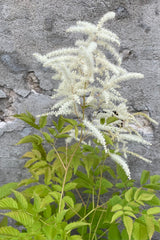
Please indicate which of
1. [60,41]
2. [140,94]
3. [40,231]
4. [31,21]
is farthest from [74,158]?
[31,21]

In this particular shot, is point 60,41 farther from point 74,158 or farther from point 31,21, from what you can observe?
point 74,158

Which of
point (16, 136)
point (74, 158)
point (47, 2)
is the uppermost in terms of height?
point (47, 2)

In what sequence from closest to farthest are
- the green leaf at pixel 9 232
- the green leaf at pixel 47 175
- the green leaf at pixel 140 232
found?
the green leaf at pixel 9 232, the green leaf at pixel 140 232, the green leaf at pixel 47 175

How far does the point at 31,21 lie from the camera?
1665mm

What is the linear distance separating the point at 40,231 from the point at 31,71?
119cm

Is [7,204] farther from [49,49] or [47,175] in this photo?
[49,49]

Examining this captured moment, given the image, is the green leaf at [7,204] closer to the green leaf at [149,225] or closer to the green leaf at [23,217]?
the green leaf at [23,217]

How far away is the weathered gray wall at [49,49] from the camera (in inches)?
65.1

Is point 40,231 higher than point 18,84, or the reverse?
point 18,84

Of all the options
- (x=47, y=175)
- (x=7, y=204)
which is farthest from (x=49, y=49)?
(x=7, y=204)

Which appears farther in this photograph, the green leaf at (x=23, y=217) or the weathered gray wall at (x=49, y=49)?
the weathered gray wall at (x=49, y=49)

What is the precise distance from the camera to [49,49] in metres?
1.68

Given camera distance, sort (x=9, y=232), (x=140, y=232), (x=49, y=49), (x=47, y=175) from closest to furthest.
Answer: (x=9, y=232) → (x=140, y=232) → (x=47, y=175) → (x=49, y=49)

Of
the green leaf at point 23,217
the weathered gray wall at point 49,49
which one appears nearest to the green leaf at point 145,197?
the green leaf at point 23,217
